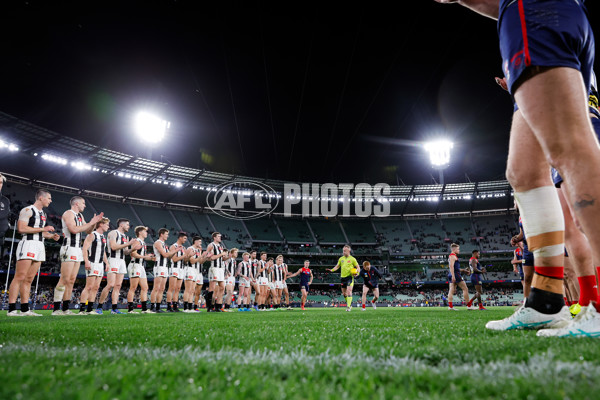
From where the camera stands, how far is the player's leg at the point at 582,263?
2.42 meters

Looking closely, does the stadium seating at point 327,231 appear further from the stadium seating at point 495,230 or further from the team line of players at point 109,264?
the team line of players at point 109,264

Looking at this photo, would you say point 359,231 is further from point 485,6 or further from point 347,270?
point 485,6

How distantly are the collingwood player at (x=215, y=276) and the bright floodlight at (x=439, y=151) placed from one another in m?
30.1

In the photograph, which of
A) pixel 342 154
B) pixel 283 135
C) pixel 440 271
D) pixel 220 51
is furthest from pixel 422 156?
pixel 220 51

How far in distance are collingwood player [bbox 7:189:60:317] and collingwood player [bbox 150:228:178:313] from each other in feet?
11.8

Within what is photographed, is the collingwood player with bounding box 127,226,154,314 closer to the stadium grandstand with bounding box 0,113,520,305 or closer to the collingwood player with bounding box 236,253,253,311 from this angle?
the collingwood player with bounding box 236,253,253,311

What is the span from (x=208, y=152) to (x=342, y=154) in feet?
47.4

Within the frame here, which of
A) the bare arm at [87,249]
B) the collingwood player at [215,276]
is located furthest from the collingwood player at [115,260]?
the collingwood player at [215,276]

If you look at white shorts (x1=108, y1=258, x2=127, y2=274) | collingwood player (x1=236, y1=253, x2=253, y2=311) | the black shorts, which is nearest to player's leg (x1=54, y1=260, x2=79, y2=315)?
white shorts (x1=108, y1=258, x2=127, y2=274)

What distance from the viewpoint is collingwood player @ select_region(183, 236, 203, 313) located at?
11523 mm

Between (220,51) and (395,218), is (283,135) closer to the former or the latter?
(220,51)

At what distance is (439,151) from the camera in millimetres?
36031

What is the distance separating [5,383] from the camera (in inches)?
33.8

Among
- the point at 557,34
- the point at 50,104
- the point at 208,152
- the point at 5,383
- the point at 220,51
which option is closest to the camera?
the point at 5,383
